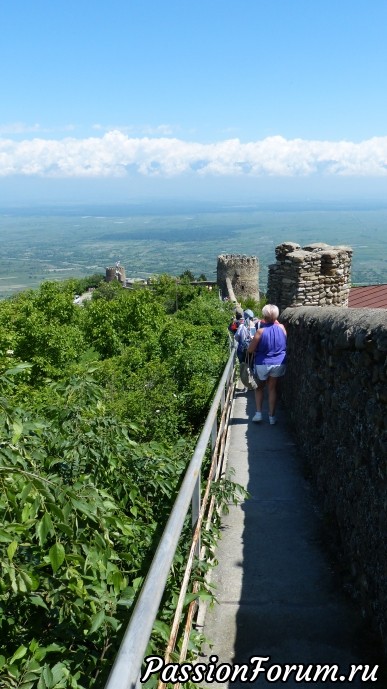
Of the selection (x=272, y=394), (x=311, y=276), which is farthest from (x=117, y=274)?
(x=272, y=394)

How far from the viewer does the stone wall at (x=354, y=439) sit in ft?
10.5

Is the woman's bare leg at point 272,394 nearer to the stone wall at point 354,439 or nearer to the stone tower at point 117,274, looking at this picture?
the stone wall at point 354,439

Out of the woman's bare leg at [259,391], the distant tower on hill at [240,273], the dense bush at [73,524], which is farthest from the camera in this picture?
the distant tower on hill at [240,273]

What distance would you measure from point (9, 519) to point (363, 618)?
2.06 m

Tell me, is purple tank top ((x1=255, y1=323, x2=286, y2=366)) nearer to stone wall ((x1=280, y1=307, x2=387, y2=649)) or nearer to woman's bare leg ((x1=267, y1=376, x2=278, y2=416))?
woman's bare leg ((x1=267, y1=376, x2=278, y2=416))

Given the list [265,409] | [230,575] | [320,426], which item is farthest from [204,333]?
[230,575]

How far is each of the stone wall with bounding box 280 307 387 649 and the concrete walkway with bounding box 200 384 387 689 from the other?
0.15 meters

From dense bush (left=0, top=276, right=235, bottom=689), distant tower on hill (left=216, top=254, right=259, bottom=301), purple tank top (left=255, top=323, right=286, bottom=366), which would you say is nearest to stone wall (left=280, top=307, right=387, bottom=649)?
dense bush (left=0, top=276, right=235, bottom=689)

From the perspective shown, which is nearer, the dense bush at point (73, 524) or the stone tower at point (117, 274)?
the dense bush at point (73, 524)

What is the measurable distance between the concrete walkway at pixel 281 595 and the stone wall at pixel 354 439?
0.15m

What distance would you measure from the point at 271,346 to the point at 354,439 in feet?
12.0

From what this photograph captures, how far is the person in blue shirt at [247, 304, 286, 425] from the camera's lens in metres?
7.39

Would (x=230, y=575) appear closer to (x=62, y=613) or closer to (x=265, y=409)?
(x=62, y=613)

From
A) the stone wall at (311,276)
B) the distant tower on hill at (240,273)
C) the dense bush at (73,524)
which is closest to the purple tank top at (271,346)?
the dense bush at (73,524)
